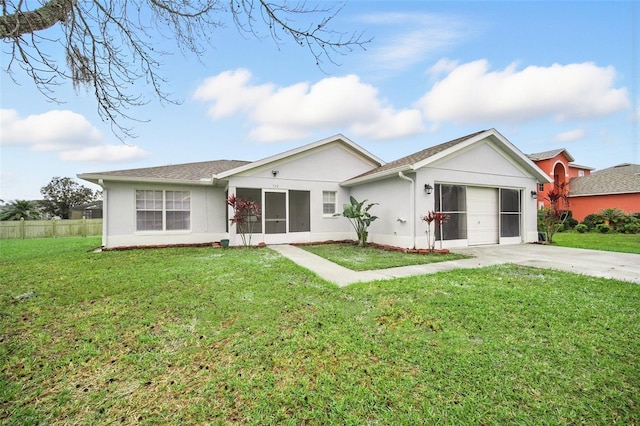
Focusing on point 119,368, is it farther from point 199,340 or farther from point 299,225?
point 299,225

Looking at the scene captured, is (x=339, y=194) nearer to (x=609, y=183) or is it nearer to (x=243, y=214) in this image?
(x=243, y=214)

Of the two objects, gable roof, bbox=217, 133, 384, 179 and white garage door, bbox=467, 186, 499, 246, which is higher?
gable roof, bbox=217, 133, 384, 179

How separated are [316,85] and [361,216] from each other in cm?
489

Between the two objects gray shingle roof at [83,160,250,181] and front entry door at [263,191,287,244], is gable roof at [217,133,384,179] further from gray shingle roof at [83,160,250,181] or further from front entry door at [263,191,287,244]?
gray shingle roof at [83,160,250,181]

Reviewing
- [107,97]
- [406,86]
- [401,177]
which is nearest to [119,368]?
[107,97]

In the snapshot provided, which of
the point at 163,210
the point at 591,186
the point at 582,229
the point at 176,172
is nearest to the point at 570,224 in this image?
the point at 582,229

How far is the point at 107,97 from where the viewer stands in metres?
4.04

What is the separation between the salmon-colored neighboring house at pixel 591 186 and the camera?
64.2 ft

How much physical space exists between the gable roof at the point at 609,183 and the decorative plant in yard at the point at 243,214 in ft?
80.9

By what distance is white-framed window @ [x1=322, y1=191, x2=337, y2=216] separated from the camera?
13039mm

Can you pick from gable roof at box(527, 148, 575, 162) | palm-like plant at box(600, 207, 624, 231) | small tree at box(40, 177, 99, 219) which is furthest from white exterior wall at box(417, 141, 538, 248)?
small tree at box(40, 177, 99, 219)

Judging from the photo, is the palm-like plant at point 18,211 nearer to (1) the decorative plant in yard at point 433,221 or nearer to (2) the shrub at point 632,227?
(1) the decorative plant in yard at point 433,221

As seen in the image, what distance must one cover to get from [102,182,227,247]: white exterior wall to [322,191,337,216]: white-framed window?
14.9 feet

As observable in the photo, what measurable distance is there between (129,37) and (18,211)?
27220 mm
